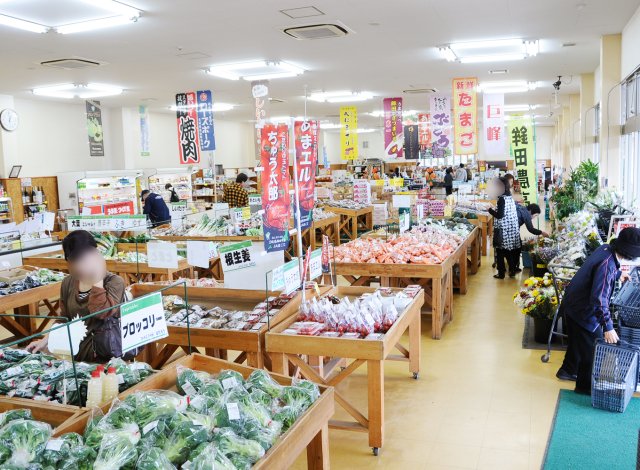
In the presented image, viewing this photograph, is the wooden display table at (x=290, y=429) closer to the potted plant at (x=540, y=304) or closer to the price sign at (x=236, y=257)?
the price sign at (x=236, y=257)

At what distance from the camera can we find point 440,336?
6570 millimetres

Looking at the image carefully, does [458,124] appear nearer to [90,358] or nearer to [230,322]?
[230,322]

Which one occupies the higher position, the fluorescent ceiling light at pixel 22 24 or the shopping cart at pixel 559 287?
the fluorescent ceiling light at pixel 22 24

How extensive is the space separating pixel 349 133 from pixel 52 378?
1472 cm

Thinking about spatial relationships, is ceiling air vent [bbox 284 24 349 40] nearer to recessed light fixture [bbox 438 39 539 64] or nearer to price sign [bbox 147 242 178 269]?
recessed light fixture [bbox 438 39 539 64]

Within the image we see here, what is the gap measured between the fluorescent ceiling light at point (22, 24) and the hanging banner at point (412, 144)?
13.7 meters

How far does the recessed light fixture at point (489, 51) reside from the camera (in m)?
9.23

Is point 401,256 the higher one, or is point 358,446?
point 401,256

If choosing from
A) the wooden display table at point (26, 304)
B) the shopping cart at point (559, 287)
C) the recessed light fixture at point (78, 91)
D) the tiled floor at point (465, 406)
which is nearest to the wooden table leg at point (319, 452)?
the tiled floor at point (465, 406)

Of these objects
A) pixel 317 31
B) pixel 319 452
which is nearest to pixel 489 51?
pixel 317 31

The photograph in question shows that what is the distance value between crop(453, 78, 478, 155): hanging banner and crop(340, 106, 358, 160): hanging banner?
5.20 metres

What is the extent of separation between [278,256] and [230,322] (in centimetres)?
92

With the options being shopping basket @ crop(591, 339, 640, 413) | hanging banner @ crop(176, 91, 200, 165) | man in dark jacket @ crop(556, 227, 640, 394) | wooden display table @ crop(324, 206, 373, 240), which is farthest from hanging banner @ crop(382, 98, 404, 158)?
shopping basket @ crop(591, 339, 640, 413)

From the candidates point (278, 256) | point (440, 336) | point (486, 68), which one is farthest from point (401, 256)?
point (486, 68)
